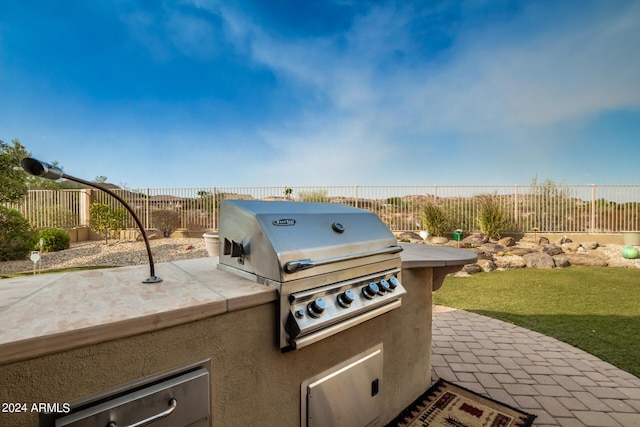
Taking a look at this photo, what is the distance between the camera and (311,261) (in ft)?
4.09

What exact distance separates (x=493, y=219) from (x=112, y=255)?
13.4 m

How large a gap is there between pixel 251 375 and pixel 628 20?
39.0ft

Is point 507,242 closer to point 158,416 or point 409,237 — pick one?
point 409,237

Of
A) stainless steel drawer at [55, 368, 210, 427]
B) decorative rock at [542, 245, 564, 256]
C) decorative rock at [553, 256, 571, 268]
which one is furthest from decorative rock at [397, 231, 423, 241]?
stainless steel drawer at [55, 368, 210, 427]

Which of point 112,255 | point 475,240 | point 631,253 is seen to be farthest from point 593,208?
point 112,255

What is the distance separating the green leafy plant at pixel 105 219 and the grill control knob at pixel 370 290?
12.9 meters

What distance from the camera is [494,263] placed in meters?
7.21

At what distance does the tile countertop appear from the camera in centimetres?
70

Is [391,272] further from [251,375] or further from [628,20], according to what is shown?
[628,20]

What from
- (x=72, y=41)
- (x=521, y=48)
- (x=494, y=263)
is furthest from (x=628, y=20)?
(x=72, y=41)

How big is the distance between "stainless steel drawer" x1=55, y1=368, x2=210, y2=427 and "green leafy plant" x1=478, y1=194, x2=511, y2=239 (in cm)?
1119

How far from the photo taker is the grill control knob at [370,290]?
151 centimetres

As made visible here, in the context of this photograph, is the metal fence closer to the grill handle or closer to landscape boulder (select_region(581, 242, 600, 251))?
landscape boulder (select_region(581, 242, 600, 251))

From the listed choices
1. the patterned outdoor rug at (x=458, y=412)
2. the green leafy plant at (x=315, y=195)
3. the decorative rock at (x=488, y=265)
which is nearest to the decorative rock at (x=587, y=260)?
the decorative rock at (x=488, y=265)
